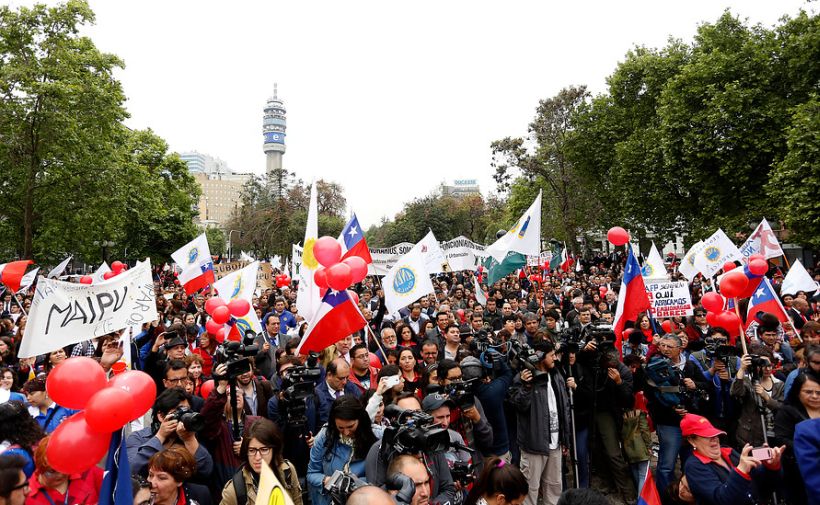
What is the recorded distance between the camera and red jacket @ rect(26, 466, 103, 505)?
3.10m

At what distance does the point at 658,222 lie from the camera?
85.3ft

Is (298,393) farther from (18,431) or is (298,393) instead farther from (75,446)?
(18,431)

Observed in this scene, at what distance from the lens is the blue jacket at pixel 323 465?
12.1ft

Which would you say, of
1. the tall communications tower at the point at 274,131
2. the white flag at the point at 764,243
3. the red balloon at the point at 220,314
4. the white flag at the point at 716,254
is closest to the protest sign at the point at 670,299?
the white flag at the point at 716,254

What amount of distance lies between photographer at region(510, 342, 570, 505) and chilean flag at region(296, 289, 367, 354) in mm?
1823

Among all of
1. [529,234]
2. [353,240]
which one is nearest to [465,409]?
[353,240]

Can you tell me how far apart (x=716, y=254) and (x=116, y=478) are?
12.3 metres

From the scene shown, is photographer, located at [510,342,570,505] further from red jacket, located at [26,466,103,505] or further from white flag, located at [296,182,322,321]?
red jacket, located at [26,466,103,505]

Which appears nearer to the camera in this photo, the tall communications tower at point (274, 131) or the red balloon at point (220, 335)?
the red balloon at point (220, 335)

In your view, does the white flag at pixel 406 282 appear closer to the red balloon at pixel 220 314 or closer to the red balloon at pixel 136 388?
the red balloon at pixel 220 314

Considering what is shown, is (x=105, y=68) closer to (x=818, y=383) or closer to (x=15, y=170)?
(x=15, y=170)

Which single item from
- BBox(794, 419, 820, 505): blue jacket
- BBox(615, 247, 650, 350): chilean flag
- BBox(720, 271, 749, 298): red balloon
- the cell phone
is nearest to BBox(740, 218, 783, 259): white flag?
BBox(615, 247, 650, 350): chilean flag

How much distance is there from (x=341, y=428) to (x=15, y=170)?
2099cm

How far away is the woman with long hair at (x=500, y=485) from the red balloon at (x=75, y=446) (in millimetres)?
1995
